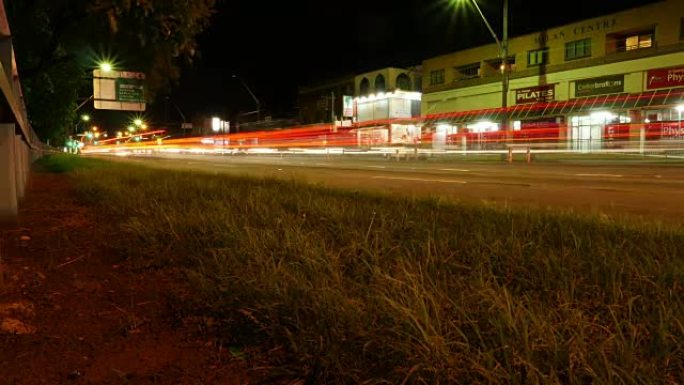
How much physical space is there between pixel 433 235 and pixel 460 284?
1645 millimetres

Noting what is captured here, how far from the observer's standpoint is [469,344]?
105 inches

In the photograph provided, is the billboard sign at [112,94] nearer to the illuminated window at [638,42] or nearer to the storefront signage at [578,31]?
the storefront signage at [578,31]

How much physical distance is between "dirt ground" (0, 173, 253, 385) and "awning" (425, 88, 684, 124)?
29265mm

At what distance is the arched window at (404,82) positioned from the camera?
4988 centimetres

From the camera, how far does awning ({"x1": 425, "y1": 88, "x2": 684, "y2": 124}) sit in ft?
92.9

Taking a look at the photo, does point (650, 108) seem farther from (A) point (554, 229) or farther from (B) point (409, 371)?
(B) point (409, 371)

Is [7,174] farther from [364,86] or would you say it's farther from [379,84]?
[364,86]

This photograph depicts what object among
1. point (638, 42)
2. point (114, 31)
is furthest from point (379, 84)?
point (114, 31)

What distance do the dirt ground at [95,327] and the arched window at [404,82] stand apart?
45826 mm

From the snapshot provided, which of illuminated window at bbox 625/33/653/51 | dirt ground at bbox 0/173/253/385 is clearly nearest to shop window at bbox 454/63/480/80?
illuminated window at bbox 625/33/653/51

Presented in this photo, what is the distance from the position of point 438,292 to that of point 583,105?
32104mm

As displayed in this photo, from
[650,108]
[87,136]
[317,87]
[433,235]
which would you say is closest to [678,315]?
[433,235]

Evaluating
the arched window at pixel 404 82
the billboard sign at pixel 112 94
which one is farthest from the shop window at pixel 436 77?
the billboard sign at pixel 112 94

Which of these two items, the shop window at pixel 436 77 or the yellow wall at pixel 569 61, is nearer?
the yellow wall at pixel 569 61
